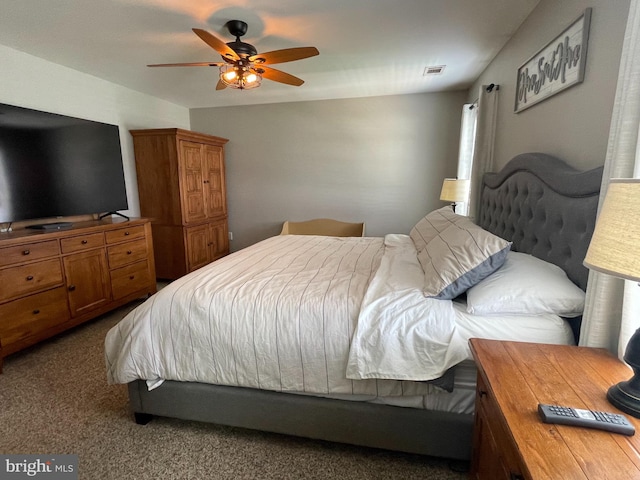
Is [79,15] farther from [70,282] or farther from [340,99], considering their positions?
[340,99]

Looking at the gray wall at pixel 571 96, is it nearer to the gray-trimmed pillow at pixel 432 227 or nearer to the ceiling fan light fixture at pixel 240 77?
the gray-trimmed pillow at pixel 432 227

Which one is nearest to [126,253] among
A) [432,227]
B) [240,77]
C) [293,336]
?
[240,77]

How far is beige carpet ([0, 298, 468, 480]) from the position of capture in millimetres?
1434

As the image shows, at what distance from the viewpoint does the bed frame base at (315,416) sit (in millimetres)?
1388

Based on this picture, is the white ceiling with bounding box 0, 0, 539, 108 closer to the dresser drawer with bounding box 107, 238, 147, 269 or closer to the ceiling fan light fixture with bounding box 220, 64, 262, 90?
the ceiling fan light fixture with bounding box 220, 64, 262, 90

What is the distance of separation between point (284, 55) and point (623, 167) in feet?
6.58

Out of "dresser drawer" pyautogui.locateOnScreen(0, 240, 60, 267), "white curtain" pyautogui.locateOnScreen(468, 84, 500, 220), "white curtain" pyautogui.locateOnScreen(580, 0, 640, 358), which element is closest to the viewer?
"white curtain" pyautogui.locateOnScreen(580, 0, 640, 358)

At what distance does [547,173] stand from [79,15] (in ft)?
10.0

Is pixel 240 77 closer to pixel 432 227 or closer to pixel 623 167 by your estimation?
pixel 432 227

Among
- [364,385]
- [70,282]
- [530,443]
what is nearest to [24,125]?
[70,282]

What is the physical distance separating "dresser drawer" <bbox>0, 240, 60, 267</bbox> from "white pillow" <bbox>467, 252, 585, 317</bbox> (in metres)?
2.90

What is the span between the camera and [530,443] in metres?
0.71

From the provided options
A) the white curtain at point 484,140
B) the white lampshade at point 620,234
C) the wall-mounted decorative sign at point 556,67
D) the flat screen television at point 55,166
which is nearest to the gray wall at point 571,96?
the wall-mounted decorative sign at point 556,67

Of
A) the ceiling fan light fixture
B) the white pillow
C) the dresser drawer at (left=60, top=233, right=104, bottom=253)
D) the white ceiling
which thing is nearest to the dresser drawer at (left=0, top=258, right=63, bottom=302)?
the dresser drawer at (left=60, top=233, right=104, bottom=253)
